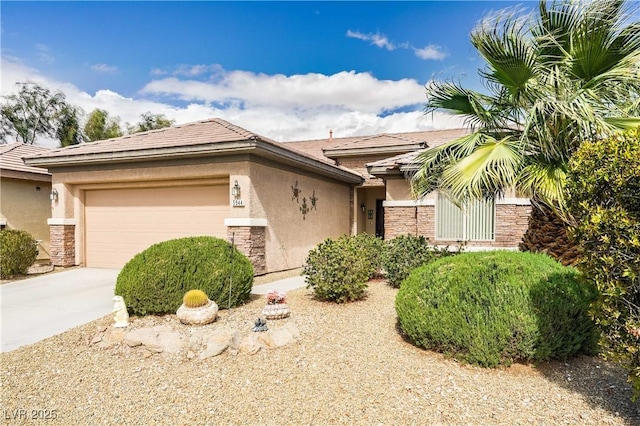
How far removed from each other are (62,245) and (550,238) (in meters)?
13.6

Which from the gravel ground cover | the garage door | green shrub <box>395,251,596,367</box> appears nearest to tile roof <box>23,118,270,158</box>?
the garage door

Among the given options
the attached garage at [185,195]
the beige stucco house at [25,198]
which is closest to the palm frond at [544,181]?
the attached garage at [185,195]

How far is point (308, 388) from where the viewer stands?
4.05 metres

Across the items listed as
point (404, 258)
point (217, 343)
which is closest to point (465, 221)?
point (404, 258)

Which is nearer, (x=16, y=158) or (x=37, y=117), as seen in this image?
(x=16, y=158)

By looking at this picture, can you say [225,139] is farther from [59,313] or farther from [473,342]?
[473,342]

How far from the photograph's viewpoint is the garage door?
427 inches

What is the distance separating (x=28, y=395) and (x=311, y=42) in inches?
589

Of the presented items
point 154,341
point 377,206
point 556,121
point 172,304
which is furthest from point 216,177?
point 377,206

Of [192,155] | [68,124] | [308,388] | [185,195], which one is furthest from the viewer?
[68,124]

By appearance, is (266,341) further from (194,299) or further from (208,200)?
(208,200)

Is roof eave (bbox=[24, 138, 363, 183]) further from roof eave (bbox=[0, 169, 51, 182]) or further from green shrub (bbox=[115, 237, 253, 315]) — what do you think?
green shrub (bbox=[115, 237, 253, 315])

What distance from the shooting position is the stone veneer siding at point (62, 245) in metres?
12.0

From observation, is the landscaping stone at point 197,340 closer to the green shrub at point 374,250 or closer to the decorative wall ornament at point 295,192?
the green shrub at point 374,250
